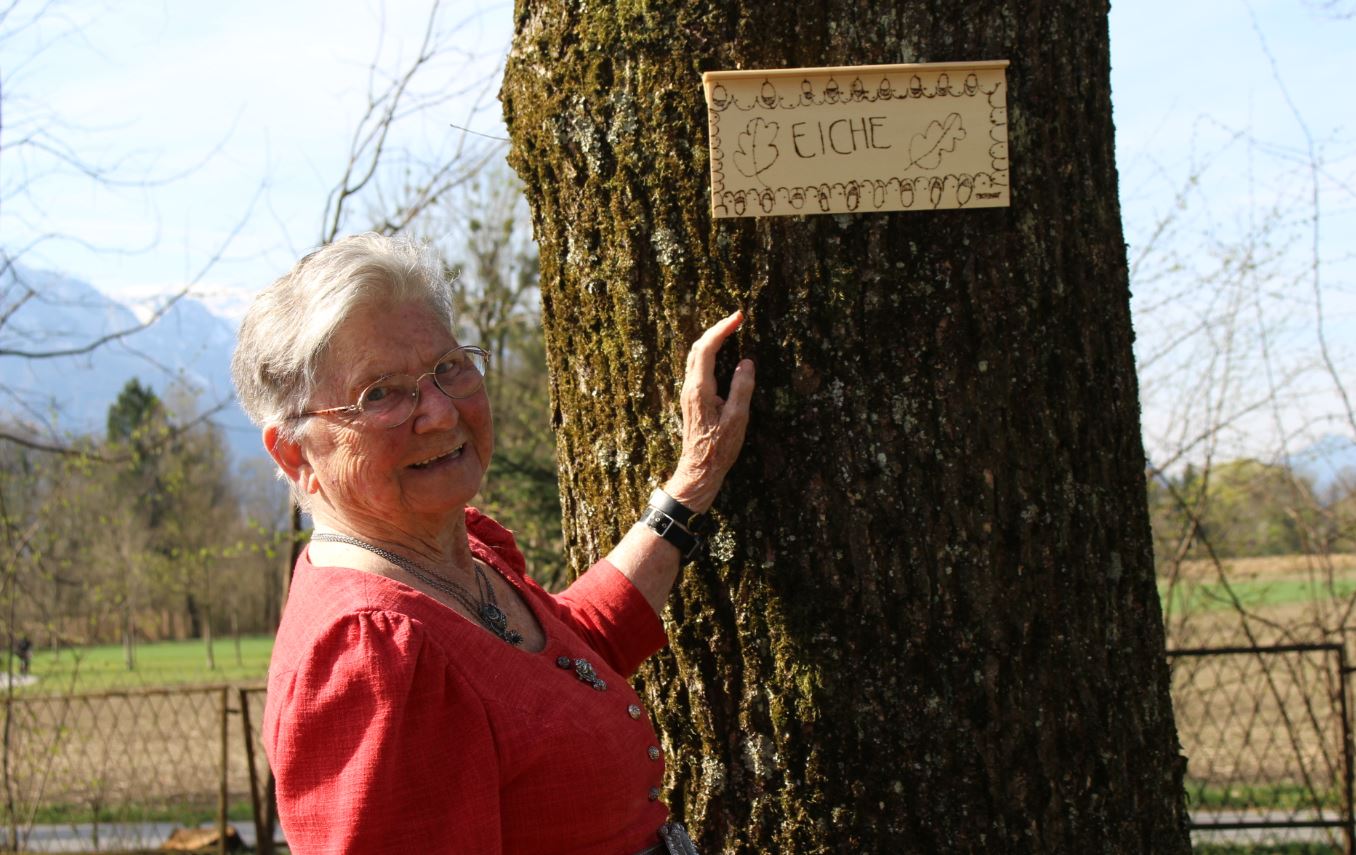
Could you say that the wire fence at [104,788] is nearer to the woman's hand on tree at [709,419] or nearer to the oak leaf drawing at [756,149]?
the woman's hand on tree at [709,419]

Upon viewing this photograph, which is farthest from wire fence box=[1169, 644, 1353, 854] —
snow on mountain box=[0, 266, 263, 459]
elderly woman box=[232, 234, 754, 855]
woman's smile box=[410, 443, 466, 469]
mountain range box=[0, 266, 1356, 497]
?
snow on mountain box=[0, 266, 263, 459]

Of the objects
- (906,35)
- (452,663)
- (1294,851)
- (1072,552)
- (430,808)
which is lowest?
(1294,851)

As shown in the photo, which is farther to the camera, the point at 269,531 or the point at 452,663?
the point at 269,531

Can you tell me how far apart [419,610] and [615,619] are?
1.46ft

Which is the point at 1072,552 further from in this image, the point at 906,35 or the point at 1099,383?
the point at 906,35

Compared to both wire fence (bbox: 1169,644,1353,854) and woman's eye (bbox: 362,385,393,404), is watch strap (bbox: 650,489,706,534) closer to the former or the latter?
woman's eye (bbox: 362,385,393,404)

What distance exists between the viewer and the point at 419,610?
144 cm

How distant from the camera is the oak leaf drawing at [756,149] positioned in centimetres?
170

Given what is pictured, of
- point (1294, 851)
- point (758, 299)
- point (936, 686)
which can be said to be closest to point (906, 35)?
point (758, 299)

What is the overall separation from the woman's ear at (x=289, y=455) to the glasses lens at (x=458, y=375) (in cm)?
21

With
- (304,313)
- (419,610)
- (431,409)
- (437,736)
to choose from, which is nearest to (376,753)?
(437,736)

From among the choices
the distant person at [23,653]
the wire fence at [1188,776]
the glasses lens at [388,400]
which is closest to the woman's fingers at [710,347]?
the glasses lens at [388,400]

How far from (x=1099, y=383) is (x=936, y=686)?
51 centimetres

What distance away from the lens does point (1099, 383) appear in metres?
1.73
